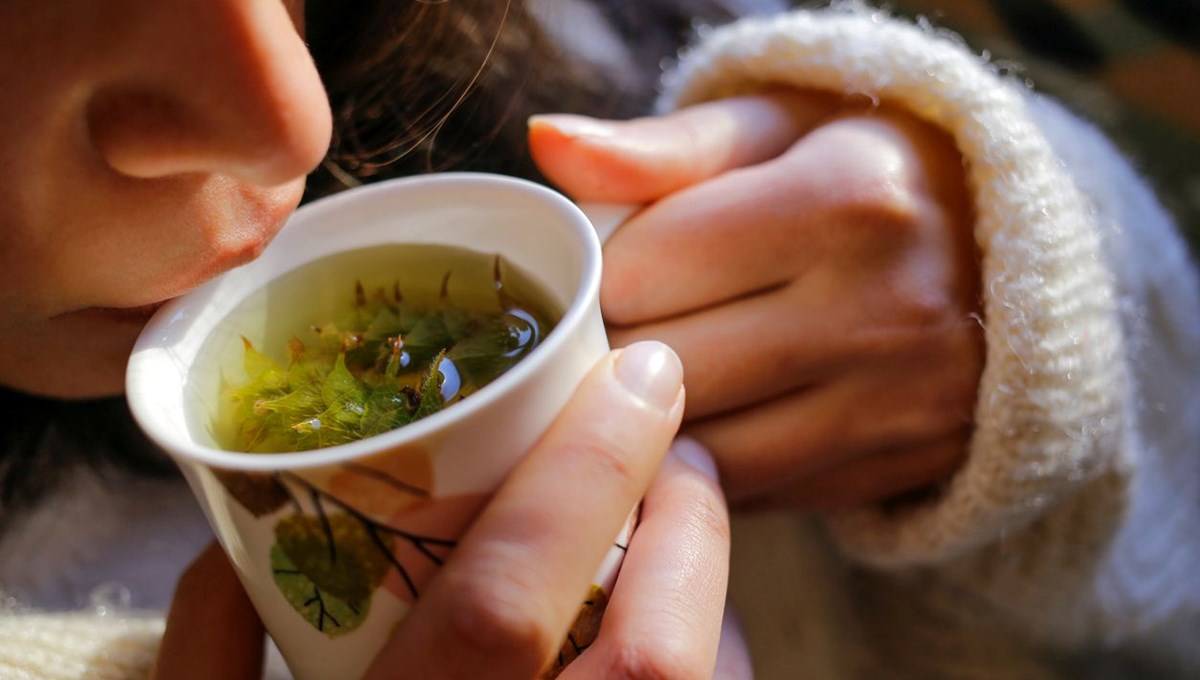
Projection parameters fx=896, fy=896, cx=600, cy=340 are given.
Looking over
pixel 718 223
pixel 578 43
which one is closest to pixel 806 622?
pixel 718 223

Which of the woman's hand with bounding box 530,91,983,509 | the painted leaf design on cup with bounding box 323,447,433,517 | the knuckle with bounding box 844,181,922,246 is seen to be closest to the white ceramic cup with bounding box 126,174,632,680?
the painted leaf design on cup with bounding box 323,447,433,517

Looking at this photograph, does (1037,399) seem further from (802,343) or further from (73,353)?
(73,353)

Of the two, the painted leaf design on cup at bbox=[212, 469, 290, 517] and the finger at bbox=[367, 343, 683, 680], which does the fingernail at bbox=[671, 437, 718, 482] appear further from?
the painted leaf design on cup at bbox=[212, 469, 290, 517]

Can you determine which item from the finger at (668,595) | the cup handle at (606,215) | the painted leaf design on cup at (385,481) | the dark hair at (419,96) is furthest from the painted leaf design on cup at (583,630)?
the dark hair at (419,96)

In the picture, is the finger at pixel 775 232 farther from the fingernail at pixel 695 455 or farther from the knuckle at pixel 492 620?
the knuckle at pixel 492 620

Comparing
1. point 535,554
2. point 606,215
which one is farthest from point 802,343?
point 535,554

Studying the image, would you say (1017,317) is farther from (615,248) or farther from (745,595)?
(745,595)
